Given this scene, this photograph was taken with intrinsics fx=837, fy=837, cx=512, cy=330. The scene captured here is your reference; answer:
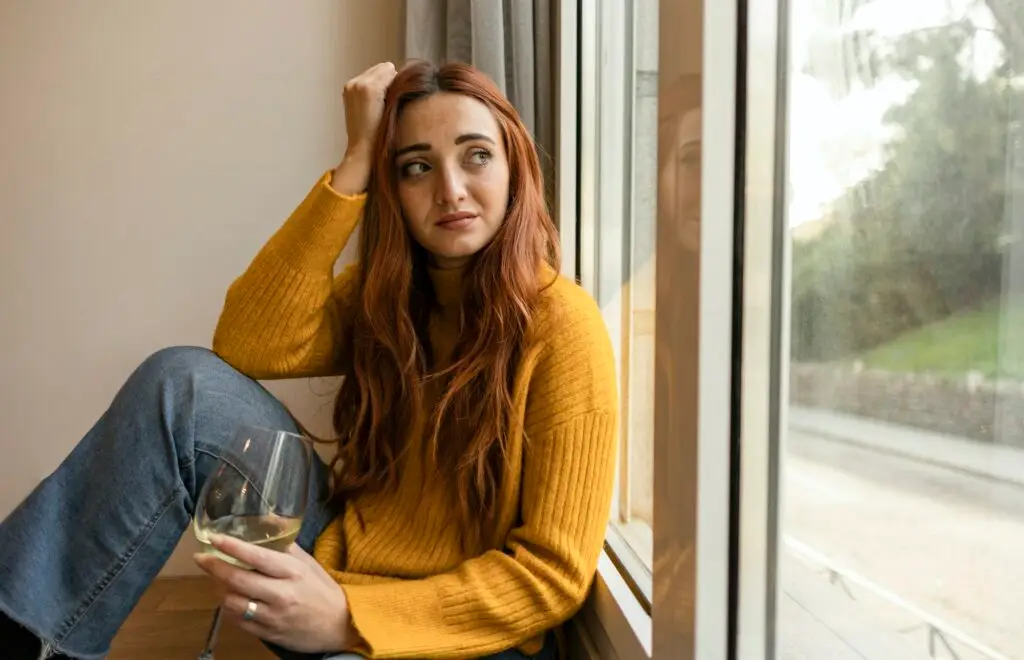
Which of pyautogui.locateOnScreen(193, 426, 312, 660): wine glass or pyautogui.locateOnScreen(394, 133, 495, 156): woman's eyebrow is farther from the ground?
pyautogui.locateOnScreen(394, 133, 495, 156): woman's eyebrow

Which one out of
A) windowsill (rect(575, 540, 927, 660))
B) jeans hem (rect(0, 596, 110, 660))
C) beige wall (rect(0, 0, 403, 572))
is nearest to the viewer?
windowsill (rect(575, 540, 927, 660))

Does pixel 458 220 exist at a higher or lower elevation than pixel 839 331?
higher

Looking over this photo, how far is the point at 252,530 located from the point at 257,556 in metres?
0.03

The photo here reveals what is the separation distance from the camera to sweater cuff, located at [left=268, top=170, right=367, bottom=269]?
116 cm

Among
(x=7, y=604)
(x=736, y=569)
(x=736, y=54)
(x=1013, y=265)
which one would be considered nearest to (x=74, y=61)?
(x=7, y=604)

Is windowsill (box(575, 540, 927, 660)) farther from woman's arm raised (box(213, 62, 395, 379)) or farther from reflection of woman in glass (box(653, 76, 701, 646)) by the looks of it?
woman's arm raised (box(213, 62, 395, 379))

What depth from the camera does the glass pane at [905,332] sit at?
1.56ft

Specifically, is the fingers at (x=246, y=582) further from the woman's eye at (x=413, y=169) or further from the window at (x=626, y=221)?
the woman's eye at (x=413, y=169)

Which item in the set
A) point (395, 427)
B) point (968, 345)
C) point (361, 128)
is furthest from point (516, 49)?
point (968, 345)

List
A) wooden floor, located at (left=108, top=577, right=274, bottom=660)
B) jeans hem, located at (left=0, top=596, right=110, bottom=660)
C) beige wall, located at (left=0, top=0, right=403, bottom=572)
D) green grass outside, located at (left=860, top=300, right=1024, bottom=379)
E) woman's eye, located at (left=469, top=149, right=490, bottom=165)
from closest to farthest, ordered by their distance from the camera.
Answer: green grass outside, located at (left=860, top=300, right=1024, bottom=379)
jeans hem, located at (left=0, top=596, right=110, bottom=660)
woman's eye, located at (left=469, top=149, right=490, bottom=165)
wooden floor, located at (left=108, top=577, right=274, bottom=660)
beige wall, located at (left=0, top=0, right=403, bottom=572)

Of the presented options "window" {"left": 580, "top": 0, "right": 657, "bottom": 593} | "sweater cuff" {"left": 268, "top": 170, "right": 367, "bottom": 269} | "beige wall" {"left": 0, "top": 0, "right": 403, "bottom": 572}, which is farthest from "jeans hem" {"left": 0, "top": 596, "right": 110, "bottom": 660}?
"beige wall" {"left": 0, "top": 0, "right": 403, "bottom": 572}

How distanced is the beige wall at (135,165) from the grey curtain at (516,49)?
0.94 ft

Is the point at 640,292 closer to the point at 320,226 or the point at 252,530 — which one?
the point at 320,226

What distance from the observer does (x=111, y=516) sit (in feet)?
3.08
